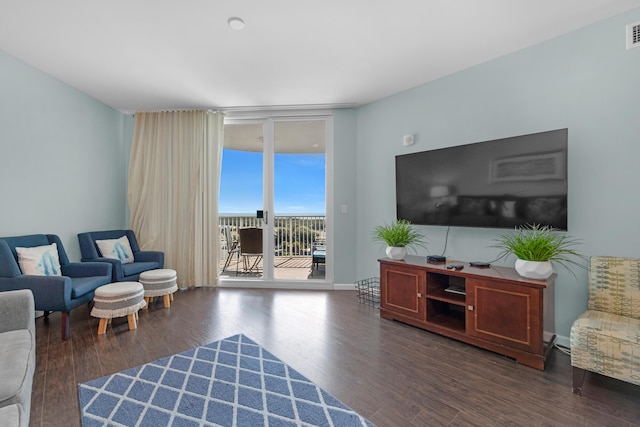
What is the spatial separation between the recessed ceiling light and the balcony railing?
3.11m

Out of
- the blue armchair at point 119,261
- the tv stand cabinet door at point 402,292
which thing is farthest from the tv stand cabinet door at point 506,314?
the blue armchair at point 119,261

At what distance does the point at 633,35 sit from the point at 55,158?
552 centimetres

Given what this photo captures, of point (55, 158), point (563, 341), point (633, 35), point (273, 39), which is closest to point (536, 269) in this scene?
point (563, 341)

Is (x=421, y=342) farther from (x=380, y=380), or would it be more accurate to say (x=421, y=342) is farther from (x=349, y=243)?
(x=349, y=243)

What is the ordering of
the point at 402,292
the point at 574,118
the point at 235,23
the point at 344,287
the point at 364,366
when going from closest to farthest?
1. the point at 364,366
2. the point at 235,23
3. the point at 574,118
4. the point at 402,292
5. the point at 344,287

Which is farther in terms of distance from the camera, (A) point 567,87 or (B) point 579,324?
(A) point 567,87

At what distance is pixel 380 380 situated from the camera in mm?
1980

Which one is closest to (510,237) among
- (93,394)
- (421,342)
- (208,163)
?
(421,342)

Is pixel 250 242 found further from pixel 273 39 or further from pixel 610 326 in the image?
pixel 610 326

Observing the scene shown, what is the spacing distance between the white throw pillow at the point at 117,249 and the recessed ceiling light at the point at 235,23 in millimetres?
3056

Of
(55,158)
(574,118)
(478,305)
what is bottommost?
(478,305)

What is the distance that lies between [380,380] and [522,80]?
9.45ft

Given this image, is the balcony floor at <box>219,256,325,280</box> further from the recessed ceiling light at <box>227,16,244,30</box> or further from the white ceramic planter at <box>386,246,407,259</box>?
the recessed ceiling light at <box>227,16,244,30</box>

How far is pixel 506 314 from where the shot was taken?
7.38 ft
